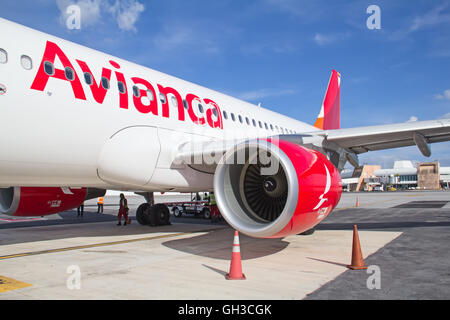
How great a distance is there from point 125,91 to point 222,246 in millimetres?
3541

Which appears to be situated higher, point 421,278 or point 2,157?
point 2,157

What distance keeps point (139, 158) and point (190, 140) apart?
5.10 ft

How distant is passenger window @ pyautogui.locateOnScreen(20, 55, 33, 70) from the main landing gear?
6.82 meters

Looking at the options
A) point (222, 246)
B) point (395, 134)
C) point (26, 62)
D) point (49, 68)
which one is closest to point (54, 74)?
point (49, 68)

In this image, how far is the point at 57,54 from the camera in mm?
5871

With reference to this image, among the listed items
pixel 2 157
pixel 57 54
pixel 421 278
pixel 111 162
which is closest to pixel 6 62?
pixel 57 54

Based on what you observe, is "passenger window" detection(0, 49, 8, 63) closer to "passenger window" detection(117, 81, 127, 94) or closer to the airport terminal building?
"passenger window" detection(117, 81, 127, 94)

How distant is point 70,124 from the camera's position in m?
5.77
